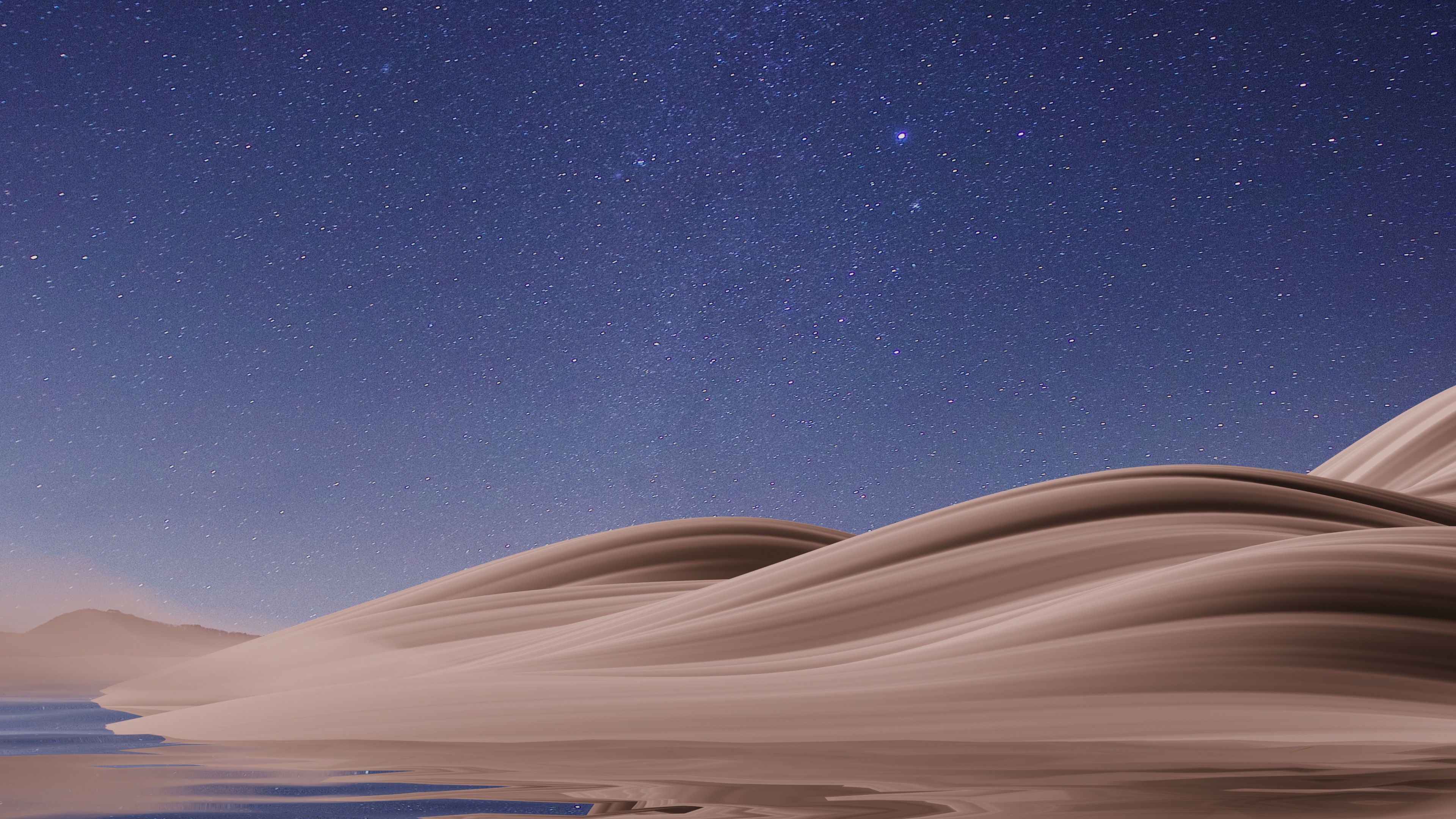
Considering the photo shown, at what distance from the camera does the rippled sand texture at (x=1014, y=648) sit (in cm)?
618

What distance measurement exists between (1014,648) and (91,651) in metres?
139

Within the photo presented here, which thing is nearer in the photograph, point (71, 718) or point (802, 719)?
point (802, 719)

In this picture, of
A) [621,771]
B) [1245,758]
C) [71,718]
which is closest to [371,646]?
[71,718]

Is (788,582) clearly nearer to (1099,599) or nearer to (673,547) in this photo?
(1099,599)

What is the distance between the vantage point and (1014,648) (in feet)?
26.1

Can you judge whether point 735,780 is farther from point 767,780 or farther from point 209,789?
point 209,789

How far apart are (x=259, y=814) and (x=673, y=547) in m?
18.6

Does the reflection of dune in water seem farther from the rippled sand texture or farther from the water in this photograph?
the rippled sand texture

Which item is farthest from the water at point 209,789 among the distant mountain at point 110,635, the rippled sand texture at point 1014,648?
the distant mountain at point 110,635

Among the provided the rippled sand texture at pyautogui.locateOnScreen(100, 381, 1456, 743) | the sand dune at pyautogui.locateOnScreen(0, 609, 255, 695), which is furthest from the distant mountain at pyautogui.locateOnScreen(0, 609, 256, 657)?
→ the rippled sand texture at pyautogui.locateOnScreen(100, 381, 1456, 743)

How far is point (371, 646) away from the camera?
1731cm

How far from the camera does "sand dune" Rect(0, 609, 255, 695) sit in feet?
60.5

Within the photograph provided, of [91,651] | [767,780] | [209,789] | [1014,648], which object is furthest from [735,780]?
[91,651]

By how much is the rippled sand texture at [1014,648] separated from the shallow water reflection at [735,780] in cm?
62
